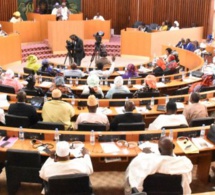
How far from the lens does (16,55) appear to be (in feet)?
46.7

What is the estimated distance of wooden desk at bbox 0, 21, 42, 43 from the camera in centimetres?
1573

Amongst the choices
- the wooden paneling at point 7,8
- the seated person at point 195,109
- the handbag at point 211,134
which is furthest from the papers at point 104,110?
the wooden paneling at point 7,8

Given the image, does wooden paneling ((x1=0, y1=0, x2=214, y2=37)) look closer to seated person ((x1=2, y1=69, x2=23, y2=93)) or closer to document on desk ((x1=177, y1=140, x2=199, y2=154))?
seated person ((x1=2, y1=69, x2=23, y2=93))

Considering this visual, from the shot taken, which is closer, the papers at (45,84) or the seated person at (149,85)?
the seated person at (149,85)

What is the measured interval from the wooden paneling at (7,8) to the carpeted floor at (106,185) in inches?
509

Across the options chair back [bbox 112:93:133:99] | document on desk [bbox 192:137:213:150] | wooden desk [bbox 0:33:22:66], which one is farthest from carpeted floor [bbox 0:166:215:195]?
wooden desk [bbox 0:33:22:66]

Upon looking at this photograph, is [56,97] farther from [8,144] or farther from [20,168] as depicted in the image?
[20,168]

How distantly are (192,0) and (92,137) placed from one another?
1461 cm

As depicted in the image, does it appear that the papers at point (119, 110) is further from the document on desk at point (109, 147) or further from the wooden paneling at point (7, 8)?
the wooden paneling at point (7, 8)

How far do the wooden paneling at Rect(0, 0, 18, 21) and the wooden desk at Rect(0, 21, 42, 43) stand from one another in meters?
1.47

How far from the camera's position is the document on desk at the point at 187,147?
16.6 ft

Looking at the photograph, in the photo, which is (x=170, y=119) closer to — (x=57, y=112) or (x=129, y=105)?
(x=129, y=105)

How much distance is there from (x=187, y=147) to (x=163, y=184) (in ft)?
3.94

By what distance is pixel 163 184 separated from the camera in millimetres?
4117
